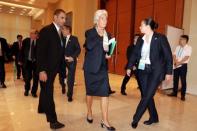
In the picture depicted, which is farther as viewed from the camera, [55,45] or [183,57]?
[183,57]

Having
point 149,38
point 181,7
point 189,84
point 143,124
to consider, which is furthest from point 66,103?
point 181,7

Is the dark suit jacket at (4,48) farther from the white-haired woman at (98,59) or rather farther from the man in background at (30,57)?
the white-haired woman at (98,59)

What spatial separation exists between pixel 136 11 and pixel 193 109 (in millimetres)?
5511

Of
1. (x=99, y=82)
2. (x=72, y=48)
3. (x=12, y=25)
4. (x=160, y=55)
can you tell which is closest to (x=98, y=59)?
(x=99, y=82)

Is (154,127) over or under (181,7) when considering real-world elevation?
under

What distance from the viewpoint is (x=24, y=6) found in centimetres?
1723

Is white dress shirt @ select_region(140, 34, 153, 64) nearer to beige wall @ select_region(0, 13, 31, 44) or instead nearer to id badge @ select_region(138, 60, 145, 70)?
id badge @ select_region(138, 60, 145, 70)

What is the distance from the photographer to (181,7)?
23.0 feet

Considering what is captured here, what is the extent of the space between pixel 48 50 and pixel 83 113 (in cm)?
149

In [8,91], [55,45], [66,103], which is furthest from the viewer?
[8,91]

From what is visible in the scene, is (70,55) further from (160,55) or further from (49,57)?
(160,55)

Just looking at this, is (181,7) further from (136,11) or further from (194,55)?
(136,11)

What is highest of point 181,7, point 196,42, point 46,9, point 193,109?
point 46,9

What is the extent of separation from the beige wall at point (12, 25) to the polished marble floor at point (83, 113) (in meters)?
16.0
